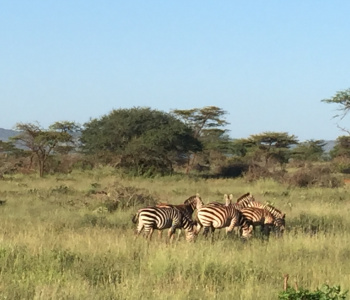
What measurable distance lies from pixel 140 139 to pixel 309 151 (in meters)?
29.6

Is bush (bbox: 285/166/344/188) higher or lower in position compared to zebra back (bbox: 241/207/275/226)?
higher

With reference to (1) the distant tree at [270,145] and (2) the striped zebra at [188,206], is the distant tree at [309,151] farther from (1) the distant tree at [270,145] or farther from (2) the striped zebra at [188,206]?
(2) the striped zebra at [188,206]

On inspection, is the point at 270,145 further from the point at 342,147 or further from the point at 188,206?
the point at 188,206

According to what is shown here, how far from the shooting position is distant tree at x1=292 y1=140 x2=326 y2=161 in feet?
180

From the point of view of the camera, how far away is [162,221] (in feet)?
31.1

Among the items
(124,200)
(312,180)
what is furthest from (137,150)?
(124,200)

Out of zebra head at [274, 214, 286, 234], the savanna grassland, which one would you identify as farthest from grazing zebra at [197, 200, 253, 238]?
zebra head at [274, 214, 286, 234]

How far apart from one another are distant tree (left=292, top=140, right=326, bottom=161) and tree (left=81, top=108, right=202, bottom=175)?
22.5 metres

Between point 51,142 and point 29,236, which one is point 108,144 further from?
point 29,236

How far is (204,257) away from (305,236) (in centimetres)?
316

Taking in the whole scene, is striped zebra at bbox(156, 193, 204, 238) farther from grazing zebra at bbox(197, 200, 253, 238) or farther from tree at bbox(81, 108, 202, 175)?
tree at bbox(81, 108, 202, 175)

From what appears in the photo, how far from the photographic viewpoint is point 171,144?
109ft

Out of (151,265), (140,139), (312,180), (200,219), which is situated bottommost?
(151,265)

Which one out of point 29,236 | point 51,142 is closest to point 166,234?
point 29,236
